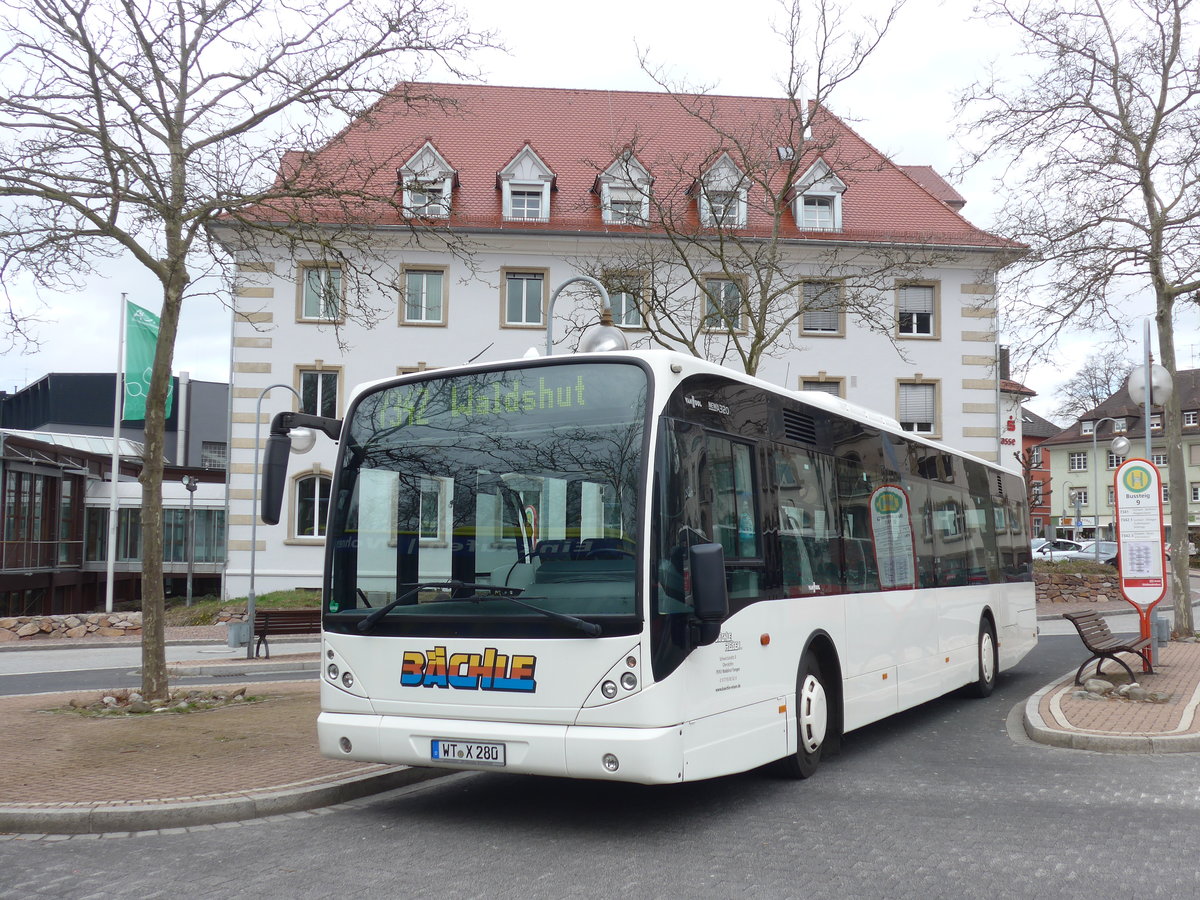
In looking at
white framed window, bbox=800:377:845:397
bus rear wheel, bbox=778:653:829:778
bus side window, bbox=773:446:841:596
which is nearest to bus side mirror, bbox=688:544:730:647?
bus side window, bbox=773:446:841:596

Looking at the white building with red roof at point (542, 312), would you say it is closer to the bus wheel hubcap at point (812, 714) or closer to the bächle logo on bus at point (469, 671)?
the bus wheel hubcap at point (812, 714)

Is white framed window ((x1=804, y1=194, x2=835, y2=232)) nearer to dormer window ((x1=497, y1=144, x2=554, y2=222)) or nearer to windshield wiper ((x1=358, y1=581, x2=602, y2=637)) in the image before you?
dormer window ((x1=497, y1=144, x2=554, y2=222))

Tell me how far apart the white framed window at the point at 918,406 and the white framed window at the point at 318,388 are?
17.1 meters

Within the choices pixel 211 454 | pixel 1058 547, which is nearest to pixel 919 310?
pixel 1058 547

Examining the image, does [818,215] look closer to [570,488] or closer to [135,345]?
[135,345]

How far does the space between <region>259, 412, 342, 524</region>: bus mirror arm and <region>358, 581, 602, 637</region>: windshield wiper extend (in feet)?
2.80

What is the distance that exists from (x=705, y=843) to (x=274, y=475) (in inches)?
132

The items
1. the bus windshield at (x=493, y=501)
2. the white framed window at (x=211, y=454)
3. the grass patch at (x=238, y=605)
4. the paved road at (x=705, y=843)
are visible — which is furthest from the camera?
the white framed window at (x=211, y=454)

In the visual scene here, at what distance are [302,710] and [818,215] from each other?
29016mm

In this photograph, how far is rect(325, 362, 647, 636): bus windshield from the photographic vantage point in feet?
22.4

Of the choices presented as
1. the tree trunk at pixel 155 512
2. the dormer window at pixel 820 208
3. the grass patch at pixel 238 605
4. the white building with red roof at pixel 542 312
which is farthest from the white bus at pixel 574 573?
the dormer window at pixel 820 208

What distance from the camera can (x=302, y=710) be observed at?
1195cm

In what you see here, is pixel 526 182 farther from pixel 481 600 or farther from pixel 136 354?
pixel 481 600

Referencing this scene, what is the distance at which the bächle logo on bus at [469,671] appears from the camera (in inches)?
269
